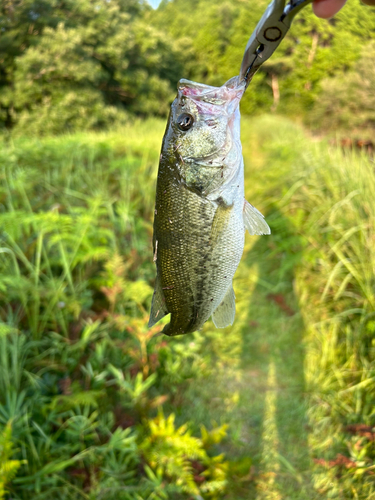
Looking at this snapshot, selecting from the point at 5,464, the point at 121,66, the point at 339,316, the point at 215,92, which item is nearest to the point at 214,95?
the point at 215,92

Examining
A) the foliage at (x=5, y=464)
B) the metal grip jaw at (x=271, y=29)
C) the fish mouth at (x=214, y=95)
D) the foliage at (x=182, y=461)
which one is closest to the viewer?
the metal grip jaw at (x=271, y=29)

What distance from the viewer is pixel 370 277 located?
8.43 feet

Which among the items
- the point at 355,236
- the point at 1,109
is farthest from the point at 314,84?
the point at 355,236

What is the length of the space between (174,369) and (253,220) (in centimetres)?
167

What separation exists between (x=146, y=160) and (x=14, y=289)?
3171 millimetres

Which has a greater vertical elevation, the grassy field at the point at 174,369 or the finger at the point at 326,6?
the finger at the point at 326,6

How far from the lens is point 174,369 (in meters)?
2.31

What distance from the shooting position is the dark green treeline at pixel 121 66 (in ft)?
32.5

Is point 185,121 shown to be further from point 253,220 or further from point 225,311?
point 225,311

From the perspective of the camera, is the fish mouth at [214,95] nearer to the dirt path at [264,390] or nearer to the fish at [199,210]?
the fish at [199,210]

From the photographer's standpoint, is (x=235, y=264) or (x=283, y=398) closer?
(x=235, y=264)

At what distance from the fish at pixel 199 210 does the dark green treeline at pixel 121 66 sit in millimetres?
8115

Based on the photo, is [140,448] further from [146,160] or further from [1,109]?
[1,109]

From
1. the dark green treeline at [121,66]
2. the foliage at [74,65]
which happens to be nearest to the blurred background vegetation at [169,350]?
the dark green treeline at [121,66]
